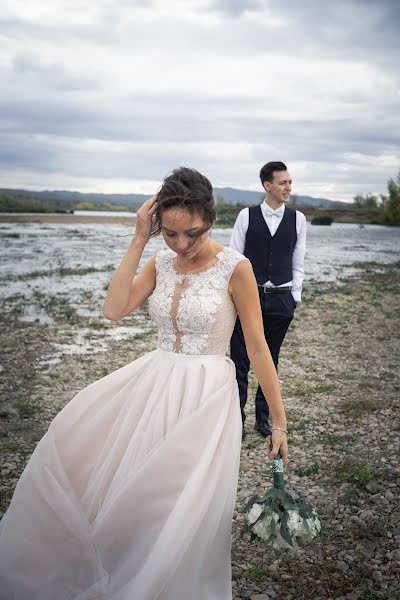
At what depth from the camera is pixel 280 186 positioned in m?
5.71

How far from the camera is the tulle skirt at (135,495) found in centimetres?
241

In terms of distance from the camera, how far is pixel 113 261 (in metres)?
25.3

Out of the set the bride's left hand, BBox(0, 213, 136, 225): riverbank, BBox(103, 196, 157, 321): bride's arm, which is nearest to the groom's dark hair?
BBox(103, 196, 157, 321): bride's arm

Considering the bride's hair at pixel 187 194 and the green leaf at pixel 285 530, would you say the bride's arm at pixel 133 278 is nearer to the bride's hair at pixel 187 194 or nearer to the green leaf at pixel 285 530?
the bride's hair at pixel 187 194

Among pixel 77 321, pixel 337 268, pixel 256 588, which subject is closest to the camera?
pixel 256 588

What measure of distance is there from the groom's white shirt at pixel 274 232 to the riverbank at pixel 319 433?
167 centimetres

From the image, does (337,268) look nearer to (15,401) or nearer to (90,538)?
(15,401)

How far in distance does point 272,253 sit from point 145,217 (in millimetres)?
3100

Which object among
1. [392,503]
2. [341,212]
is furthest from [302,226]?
[341,212]

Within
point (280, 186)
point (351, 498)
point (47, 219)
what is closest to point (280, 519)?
point (351, 498)

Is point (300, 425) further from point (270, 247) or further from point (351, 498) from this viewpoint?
point (270, 247)

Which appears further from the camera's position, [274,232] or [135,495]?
[274,232]

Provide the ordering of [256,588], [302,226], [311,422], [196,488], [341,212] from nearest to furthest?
[196,488]
[256,588]
[302,226]
[311,422]
[341,212]

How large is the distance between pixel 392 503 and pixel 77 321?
8344mm
